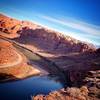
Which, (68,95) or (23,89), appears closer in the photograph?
(68,95)

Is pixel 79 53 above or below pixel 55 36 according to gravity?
below

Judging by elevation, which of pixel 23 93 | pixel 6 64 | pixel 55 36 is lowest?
pixel 23 93

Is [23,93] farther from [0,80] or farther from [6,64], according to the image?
[6,64]

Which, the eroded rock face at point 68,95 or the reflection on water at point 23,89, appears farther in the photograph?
the reflection on water at point 23,89

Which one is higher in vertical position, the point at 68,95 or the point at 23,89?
the point at 68,95

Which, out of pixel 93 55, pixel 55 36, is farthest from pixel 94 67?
pixel 55 36

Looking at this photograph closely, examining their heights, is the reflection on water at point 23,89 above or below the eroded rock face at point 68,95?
below

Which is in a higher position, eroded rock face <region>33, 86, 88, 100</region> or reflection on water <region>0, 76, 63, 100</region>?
eroded rock face <region>33, 86, 88, 100</region>

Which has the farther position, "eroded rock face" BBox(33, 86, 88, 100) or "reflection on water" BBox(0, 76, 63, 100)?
"reflection on water" BBox(0, 76, 63, 100)
